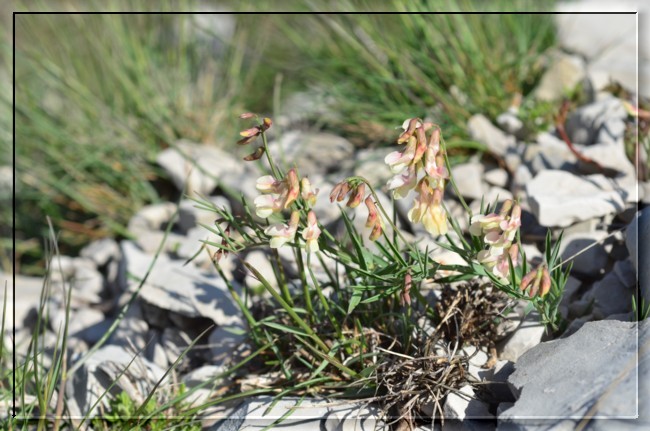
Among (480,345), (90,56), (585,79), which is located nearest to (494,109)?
(585,79)

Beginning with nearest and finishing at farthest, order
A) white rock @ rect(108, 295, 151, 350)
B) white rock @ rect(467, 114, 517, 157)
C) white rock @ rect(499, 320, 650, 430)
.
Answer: white rock @ rect(499, 320, 650, 430)
white rock @ rect(108, 295, 151, 350)
white rock @ rect(467, 114, 517, 157)

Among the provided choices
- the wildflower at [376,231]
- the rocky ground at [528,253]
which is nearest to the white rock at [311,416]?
the rocky ground at [528,253]

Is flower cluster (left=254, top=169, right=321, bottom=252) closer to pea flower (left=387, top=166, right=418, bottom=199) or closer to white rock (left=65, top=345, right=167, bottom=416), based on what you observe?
pea flower (left=387, top=166, right=418, bottom=199)

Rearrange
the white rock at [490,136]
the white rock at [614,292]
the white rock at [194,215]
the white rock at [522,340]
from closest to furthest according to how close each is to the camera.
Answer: the white rock at [522,340] → the white rock at [614,292] → the white rock at [490,136] → the white rock at [194,215]

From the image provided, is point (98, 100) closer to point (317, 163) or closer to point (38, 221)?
point (38, 221)

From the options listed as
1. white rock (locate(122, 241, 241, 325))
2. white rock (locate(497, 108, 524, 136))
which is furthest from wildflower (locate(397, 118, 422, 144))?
white rock (locate(497, 108, 524, 136))

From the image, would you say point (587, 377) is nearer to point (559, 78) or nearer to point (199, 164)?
point (559, 78)

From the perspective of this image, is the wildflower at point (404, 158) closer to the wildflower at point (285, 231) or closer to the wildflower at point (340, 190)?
the wildflower at point (340, 190)
